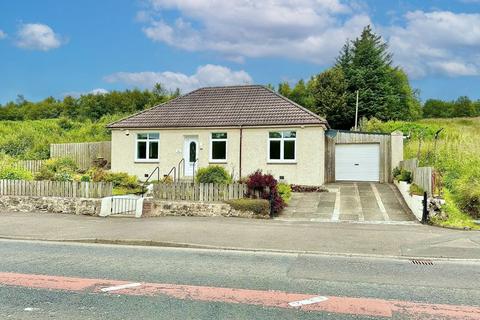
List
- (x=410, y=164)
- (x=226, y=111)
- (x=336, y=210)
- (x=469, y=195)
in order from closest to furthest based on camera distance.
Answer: (x=469, y=195) < (x=336, y=210) < (x=410, y=164) < (x=226, y=111)

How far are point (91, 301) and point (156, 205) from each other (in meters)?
10.4

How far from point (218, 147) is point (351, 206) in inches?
397

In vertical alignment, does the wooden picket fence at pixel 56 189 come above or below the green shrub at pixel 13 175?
below

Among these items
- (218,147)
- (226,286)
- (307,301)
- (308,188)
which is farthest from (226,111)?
(307,301)

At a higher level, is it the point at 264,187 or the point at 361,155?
the point at 361,155

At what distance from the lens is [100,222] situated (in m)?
15.3

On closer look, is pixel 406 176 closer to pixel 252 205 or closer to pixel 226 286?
pixel 252 205

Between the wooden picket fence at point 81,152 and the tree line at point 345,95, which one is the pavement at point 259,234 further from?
the tree line at point 345,95

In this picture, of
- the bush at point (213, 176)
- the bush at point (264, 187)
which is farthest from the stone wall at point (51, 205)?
the bush at point (264, 187)

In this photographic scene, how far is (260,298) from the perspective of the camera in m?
6.65

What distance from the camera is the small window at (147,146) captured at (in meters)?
28.0

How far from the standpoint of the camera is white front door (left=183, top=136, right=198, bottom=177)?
89.0ft

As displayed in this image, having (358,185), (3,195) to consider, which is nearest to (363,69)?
(358,185)

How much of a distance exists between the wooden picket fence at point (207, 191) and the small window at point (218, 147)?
9.54 metres
